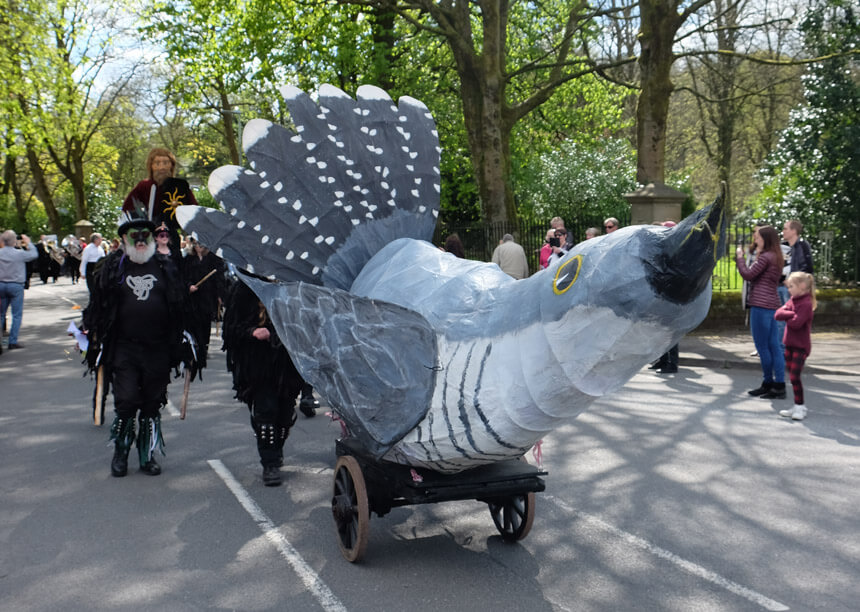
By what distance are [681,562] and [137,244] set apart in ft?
13.8

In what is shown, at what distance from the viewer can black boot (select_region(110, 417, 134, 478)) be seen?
5.85 m

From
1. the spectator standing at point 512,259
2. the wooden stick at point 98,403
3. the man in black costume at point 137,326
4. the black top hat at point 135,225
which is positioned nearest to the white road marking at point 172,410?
the wooden stick at point 98,403

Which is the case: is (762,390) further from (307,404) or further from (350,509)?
(350,509)

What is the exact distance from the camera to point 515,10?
20750 millimetres

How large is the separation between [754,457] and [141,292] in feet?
15.6

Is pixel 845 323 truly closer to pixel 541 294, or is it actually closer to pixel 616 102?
pixel 541 294

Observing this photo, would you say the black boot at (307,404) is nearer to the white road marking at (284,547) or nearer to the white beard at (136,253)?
the white road marking at (284,547)

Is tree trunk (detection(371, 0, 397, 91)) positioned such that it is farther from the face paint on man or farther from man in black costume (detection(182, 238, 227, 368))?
the face paint on man

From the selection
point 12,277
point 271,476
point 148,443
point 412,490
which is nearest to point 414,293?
point 412,490

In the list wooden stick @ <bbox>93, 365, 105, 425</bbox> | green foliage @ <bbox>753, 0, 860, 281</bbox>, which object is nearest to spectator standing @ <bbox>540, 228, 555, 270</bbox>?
green foliage @ <bbox>753, 0, 860, 281</bbox>

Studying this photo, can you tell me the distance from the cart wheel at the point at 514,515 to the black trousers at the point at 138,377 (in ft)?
8.95

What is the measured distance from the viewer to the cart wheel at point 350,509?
4078 mm

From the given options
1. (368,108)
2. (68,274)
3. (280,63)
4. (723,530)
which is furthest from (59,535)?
(68,274)

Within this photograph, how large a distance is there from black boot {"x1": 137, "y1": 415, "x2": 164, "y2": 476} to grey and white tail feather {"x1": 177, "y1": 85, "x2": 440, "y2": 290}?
6.64 ft
